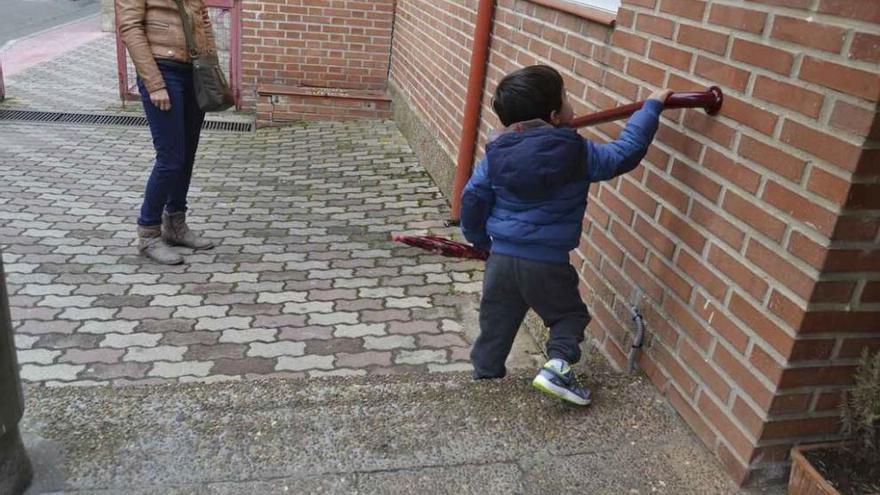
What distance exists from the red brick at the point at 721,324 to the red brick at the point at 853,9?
33.6 inches

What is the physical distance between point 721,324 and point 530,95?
3.09 ft

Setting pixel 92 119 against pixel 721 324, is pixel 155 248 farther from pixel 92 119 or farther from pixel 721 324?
pixel 92 119

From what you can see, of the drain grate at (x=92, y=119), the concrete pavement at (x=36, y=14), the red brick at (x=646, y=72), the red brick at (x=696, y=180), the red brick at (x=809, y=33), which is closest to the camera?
the red brick at (x=809, y=33)

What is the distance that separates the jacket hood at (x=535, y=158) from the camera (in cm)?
240

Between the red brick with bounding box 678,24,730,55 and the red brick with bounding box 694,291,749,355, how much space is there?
0.74m

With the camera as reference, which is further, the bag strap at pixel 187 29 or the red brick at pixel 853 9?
the bag strap at pixel 187 29

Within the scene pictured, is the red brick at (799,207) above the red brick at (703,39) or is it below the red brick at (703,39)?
below

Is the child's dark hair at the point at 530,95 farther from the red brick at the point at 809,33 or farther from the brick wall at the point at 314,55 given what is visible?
the brick wall at the point at 314,55

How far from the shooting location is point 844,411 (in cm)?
199

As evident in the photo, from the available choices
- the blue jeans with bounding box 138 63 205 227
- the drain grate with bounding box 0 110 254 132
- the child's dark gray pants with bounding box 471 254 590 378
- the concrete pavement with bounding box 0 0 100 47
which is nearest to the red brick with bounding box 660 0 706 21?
the child's dark gray pants with bounding box 471 254 590 378

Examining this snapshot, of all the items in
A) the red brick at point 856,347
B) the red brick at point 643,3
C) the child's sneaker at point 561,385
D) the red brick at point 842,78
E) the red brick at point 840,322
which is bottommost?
the child's sneaker at point 561,385

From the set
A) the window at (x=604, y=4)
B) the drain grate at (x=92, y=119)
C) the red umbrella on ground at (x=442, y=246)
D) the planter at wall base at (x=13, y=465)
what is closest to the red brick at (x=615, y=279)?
the window at (x=604, y=4)

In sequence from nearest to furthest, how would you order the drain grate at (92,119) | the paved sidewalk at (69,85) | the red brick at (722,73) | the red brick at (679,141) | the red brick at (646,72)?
the red brick at (722,73), the red brick at (679,141), the red brick at (646,72), the drain grate at (92,119), the paved sidewalk at (69,85)

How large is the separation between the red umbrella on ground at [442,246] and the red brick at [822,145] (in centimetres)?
290
